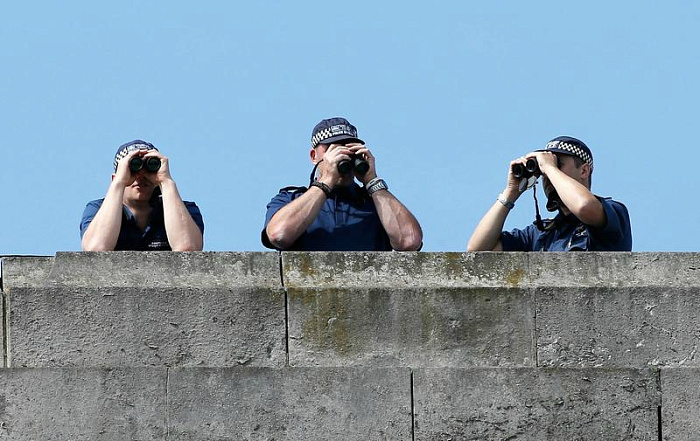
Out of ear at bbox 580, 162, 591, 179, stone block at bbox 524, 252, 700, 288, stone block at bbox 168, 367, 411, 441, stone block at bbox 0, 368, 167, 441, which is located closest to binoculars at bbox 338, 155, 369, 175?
stone block at bbox 524, 252, 700, 288

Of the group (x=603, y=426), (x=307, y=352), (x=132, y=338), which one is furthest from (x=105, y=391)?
(x=603, y=426)

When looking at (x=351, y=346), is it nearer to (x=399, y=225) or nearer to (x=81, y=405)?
(x=399, y=225)

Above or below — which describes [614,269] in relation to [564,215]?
below

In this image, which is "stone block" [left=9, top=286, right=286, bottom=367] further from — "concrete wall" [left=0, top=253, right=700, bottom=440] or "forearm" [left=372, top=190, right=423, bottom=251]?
Answer: "forearm" [left=372, top=190, right=423, bottom=251]

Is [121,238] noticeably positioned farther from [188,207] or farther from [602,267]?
[602,267]

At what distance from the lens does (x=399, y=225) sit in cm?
1204

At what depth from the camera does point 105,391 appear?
11.2 meters

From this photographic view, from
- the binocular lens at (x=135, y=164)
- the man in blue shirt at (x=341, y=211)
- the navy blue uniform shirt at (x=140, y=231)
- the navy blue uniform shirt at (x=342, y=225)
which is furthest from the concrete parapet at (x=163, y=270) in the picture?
the binocular lens at (x=135, y=164)

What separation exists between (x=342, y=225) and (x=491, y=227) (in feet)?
3.28

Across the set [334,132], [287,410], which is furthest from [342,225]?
[287,410]

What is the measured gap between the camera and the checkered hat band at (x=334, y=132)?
12570mm

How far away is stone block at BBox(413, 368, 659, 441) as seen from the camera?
36.8 ft

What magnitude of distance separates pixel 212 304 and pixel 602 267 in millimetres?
2410

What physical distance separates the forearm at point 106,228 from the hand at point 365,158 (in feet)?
5.22
